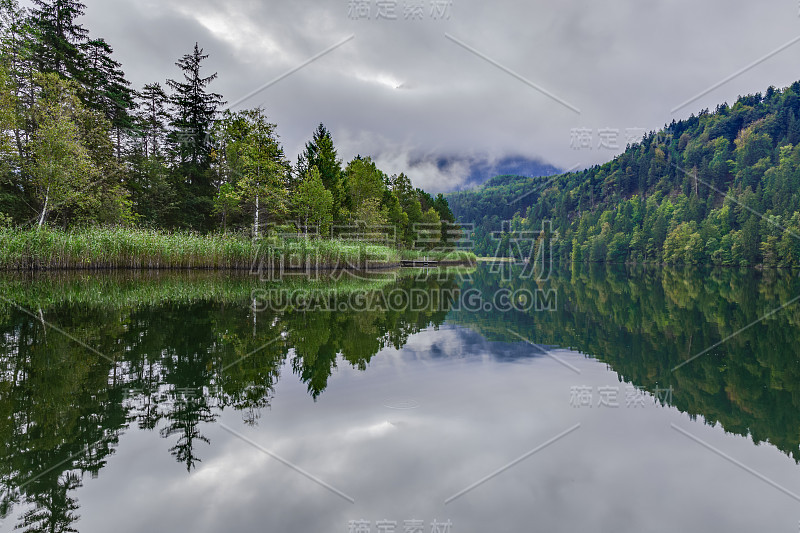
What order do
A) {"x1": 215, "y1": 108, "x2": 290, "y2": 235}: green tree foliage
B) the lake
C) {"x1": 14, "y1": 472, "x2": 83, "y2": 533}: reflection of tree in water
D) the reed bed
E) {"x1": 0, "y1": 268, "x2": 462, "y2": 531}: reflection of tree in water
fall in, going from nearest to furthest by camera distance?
{"x1": 14, "y1": 472, "x2": 83, "y2": 533}: reflection of tree in water → the lake → {"x1": 0, "y1": 268, "x2": 462, "y2": 531}: reflection of tree in water → the reed bed → {"x1": 215, "y1": 108, "x2": 290, "y2": 235}: green tree foliage

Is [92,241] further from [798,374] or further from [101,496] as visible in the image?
[798,374]

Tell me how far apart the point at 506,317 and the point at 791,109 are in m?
128

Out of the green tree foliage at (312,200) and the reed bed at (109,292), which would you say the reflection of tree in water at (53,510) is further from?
the green tree foliage at (312,200)

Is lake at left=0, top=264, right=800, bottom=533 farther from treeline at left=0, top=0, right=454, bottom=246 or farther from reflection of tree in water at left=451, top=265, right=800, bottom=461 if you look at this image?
treeline at left=0, top=0, right=454, bottom=246

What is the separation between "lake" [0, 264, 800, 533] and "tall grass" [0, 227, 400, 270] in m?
11.7

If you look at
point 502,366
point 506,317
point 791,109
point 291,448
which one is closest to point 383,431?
point 291,448

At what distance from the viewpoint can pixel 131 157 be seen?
1162 inches

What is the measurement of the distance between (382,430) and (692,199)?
10281 cm

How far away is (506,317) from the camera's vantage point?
10.3 meters

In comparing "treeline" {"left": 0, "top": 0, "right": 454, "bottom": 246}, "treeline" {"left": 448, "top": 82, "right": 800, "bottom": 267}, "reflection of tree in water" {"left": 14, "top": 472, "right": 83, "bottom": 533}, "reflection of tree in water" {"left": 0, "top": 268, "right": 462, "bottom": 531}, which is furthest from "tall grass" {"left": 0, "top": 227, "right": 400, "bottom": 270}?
"treeline" {"left": 448, "top": 82, "right": 800, "bottom": 267}

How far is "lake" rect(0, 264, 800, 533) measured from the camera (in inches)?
99.1

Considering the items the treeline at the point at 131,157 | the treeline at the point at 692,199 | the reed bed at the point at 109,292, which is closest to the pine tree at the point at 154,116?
the treeline at the point at 131,157

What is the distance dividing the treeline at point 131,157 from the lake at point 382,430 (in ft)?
54.4

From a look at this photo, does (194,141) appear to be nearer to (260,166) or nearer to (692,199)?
(260,166)
